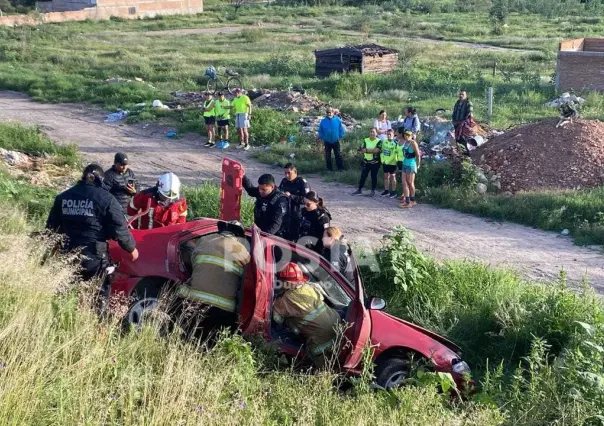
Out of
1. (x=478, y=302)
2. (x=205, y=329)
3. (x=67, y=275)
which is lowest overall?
(x=478, y=302)

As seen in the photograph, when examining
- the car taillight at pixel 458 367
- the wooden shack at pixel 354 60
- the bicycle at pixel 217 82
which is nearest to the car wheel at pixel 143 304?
the car taillight at pixel 458 367

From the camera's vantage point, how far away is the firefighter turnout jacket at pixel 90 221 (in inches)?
282

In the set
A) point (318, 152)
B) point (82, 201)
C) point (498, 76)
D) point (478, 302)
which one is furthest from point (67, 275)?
point (498, 76)

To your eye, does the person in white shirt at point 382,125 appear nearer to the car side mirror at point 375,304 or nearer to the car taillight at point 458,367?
the car taillight at point 458,367

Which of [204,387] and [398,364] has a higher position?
[204,387]

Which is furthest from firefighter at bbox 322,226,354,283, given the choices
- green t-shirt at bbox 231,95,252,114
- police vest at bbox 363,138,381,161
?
green t-shirt at bbox 231,95,252,114

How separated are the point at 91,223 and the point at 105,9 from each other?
180 feet

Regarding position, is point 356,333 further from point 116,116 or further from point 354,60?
point 354,60

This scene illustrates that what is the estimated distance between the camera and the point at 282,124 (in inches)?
799

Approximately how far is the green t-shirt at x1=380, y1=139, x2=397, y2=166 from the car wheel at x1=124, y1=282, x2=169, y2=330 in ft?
28.0

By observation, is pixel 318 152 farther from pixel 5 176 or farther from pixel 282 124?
pixel 5 176

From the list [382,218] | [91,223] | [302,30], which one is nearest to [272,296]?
[91,223]

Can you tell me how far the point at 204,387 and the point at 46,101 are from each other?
75.3 ft

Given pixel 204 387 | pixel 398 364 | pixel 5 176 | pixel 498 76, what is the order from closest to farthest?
pixel 204 387, pixel 398 364, pixel 5 176, pixel 498 76
